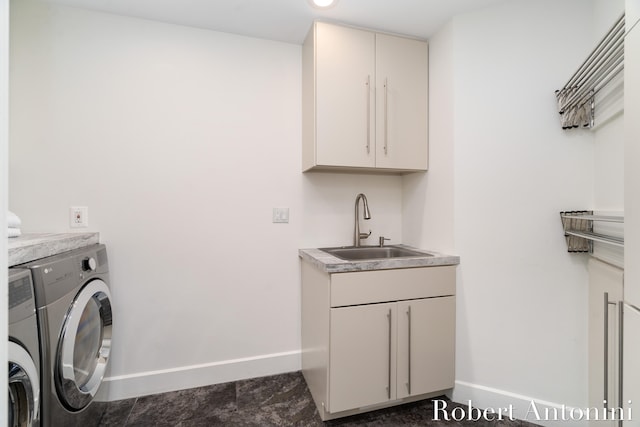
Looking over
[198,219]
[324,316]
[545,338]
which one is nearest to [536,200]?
[545,338]

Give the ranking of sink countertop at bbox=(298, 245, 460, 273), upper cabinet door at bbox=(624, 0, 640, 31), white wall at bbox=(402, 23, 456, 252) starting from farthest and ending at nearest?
white wall at bbox=(402, 23, 456, 252) → sink countertop at bbox=(298, 245, 460, 273) → upper cabinet door at bbox=(624, 0, 640, 31)

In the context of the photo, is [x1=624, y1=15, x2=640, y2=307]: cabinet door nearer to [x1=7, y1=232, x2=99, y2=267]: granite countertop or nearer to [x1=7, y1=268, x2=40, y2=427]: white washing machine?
[x1=7, y1=268, x2=40, y2=427]: white washing machine

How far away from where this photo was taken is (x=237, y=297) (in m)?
1.76

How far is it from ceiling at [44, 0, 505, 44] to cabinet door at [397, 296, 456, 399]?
1659 millimetres

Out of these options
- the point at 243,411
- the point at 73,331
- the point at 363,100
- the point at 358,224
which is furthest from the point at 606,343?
the point at 73,331

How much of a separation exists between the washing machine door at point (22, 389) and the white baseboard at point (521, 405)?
6.26ft

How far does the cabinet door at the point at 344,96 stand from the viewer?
1.58m

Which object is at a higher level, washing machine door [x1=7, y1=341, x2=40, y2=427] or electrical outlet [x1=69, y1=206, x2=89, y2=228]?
electrical outlet [x1=69, y1=206, x2=89, y2=228]

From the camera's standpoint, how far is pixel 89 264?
4.19 feet

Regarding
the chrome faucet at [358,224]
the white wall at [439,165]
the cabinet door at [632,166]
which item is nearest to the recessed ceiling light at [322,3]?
the white wall at [439,165]

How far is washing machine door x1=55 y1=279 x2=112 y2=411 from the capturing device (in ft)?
3.41

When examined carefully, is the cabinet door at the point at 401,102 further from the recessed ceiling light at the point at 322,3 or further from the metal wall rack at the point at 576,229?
the metal wall rack at the point at 576,229

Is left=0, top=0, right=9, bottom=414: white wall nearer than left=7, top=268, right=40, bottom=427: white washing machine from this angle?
Yes

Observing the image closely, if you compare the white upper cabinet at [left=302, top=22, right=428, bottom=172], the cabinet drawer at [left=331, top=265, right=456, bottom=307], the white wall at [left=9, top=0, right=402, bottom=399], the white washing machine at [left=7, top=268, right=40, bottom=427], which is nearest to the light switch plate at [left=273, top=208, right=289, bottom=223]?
the white wall at [left=9, top=0, right=402, bottom=399]
